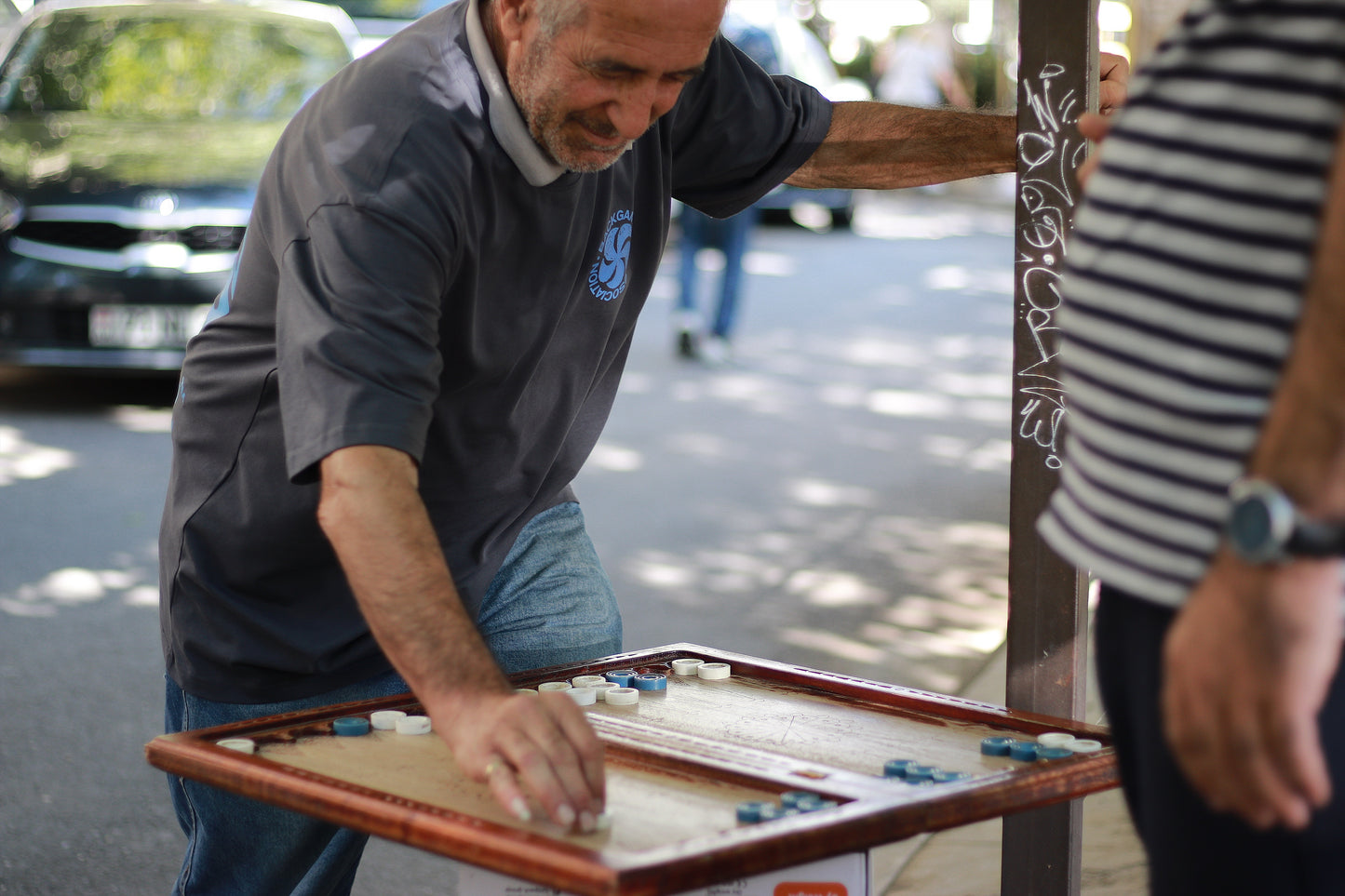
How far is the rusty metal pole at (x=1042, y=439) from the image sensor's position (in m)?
2.33

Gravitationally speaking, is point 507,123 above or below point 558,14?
below

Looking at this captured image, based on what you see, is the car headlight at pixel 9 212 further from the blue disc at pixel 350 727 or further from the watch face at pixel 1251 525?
the watch face at pixel 1251 525

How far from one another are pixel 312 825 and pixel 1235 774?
150 cm

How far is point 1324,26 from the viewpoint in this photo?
123 centimetres

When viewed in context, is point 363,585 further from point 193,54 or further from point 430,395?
point 193,54

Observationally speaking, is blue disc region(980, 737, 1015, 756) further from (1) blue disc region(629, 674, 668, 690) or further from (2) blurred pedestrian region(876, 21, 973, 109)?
(2) blurred pedestrian region(876, 21, 973, 109)

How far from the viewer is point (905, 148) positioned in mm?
2699

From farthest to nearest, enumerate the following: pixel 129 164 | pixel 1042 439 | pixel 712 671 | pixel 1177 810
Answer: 1. pixel 129 164
2. pixel 1042 439
3. pixel 712 671
4. pixel 1177 810

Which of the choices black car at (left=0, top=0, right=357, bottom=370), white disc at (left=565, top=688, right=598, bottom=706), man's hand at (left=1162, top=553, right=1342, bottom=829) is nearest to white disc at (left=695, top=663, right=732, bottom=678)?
white disc at (left=565, top=688, right=598, bottom=706)

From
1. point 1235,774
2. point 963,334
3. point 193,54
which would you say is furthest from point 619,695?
point 963,334

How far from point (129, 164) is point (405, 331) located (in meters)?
6.03

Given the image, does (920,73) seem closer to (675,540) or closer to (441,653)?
(675,540)

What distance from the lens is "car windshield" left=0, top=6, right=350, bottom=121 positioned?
7.85 meters

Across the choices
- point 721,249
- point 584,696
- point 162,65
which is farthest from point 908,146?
point 721,249
